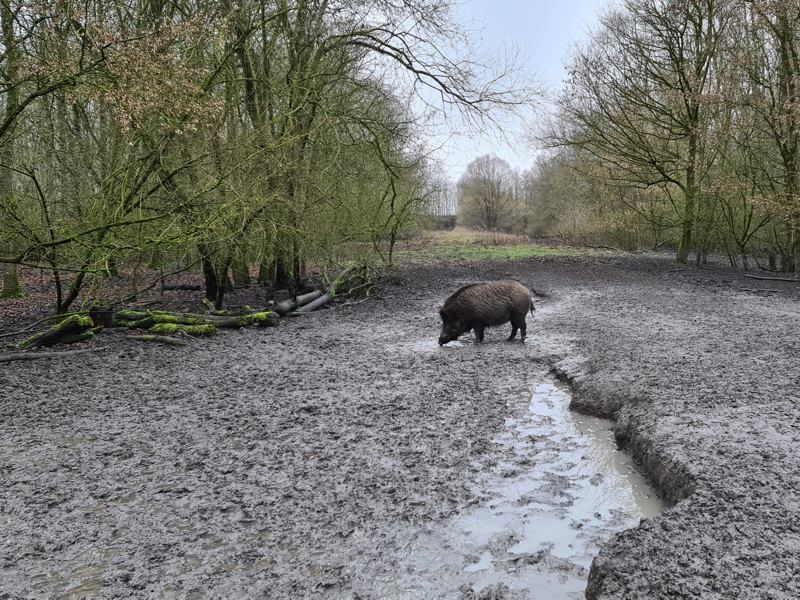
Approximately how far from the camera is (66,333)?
876 cm

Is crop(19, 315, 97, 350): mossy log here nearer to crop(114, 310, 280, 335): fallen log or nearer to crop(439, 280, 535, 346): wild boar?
crop(114, 310, 280, 335): fallen log

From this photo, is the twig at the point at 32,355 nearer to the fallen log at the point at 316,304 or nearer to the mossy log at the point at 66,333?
the mossy log at the point at 66,333

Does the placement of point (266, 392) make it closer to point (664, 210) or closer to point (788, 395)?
point (788, 395)

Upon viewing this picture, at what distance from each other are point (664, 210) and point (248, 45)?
19.2 meters

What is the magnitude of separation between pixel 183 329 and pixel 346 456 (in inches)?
236

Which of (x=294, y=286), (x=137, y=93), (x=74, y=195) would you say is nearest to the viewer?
(x=137, y=93)

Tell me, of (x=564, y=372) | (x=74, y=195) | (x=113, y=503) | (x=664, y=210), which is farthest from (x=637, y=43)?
(x=113, y=503)

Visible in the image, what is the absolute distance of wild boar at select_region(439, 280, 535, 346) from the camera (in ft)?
30.0

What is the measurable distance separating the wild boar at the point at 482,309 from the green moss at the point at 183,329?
13.7 ft

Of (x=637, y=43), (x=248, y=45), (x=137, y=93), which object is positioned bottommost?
(x=137, y=93)

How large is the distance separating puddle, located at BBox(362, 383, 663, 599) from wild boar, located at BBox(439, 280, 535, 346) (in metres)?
3.84

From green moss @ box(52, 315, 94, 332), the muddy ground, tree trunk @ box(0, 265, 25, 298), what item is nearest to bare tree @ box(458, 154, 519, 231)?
tree trunk @ box(0, 265, 25, 298)

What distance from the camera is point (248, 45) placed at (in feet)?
35.0

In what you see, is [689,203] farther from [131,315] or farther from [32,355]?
[32,355]
